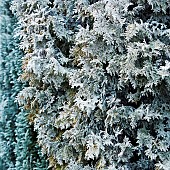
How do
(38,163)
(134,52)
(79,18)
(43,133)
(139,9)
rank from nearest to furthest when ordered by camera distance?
(134,52)
(139,9)
(79,18)
(43,133)
(38,163)

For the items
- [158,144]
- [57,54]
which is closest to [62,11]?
[57,54]

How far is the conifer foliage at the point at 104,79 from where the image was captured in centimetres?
184

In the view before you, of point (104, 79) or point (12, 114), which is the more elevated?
point (104, 79)

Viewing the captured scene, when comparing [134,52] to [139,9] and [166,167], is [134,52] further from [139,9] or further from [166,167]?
[166,167]

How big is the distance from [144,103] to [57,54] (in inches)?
24.8

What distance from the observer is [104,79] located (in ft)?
6.33

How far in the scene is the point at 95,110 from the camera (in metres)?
1.99

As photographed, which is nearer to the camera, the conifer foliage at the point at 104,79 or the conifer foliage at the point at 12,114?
the conifer foliage at the point at 104,79

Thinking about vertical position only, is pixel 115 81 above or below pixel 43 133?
above

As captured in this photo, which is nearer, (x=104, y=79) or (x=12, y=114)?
(x=104, y=79)

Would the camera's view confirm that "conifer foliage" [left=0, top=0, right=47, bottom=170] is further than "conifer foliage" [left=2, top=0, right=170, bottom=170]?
Yes

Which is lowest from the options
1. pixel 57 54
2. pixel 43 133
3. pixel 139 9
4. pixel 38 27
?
pixel 43 133

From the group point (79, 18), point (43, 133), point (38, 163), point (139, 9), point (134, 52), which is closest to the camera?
point (134, 52)

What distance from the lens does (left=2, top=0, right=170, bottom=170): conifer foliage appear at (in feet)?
6.02
